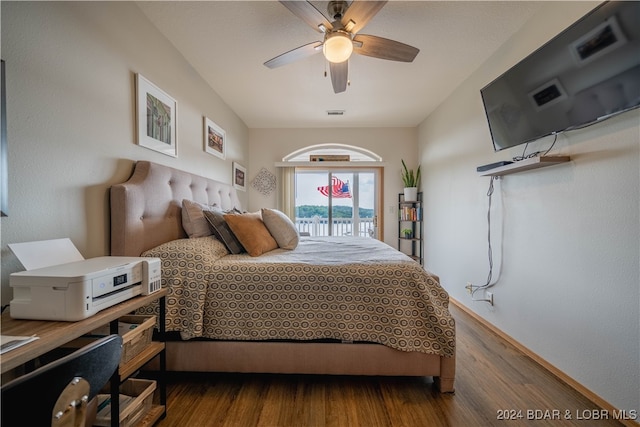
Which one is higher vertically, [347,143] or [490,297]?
[347,143]

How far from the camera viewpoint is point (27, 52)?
106cm

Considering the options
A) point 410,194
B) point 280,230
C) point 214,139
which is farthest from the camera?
point 410,194

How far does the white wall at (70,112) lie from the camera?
1.04 metres

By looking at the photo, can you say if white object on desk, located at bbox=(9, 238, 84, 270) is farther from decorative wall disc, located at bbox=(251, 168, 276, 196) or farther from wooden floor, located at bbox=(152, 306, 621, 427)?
decorative wall disc, located at bbox=(251, 168, 276, 196)

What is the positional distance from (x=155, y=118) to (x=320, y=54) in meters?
1.46

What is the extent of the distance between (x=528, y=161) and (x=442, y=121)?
72.7 inches

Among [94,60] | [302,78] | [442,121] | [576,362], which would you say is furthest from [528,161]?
[94,60]

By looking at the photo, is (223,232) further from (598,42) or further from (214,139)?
(598,42)

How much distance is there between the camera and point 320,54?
7.43 feet

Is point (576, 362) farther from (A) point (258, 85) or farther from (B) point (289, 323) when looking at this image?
(A) point (258, 85)

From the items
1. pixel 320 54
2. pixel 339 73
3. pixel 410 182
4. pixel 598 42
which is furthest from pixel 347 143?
pixel 598 42

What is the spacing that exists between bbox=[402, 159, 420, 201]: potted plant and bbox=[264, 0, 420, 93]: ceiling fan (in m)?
2.52

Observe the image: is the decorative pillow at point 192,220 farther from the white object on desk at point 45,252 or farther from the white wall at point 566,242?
the white wall at point 566,242

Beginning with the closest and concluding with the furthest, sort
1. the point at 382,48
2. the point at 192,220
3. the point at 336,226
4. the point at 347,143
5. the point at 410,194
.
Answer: the point at 382,48 → the point at 192,220 → the point at 410,194 → the point at 347,143 → the point at 336,226
